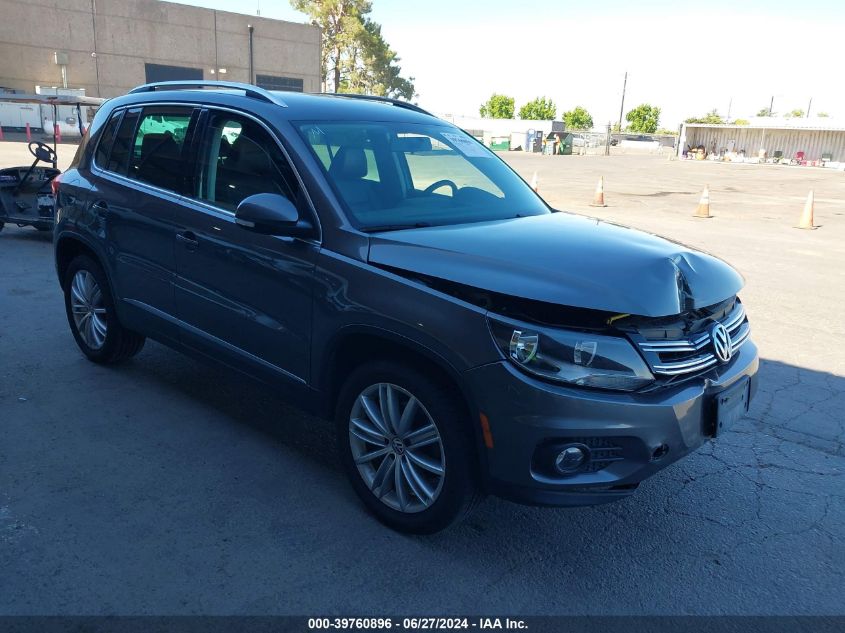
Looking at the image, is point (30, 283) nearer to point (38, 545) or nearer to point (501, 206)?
point (38, 545)

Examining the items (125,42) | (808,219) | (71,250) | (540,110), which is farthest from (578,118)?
(71,250)

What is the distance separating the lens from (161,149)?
445 cm

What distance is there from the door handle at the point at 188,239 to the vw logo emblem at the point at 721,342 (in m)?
2.73

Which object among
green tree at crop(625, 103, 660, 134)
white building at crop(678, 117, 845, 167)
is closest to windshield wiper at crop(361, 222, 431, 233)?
white building at crop(678, 117, 845, 167)

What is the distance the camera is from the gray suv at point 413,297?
2.74 metres

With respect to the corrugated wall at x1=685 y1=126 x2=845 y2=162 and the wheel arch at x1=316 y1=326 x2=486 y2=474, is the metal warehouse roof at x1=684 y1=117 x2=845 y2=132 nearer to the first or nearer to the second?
the corrugated wall at x1=685 y1=126 x2=845 y2=162

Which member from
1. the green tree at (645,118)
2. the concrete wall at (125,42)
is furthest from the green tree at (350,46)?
the green tree at (645,118)

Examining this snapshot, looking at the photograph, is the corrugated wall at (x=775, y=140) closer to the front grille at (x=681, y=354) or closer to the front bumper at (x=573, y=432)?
the front grille at (x=681, y=354)

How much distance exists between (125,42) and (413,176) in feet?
182

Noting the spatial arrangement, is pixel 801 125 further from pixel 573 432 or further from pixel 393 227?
pixel 573 432

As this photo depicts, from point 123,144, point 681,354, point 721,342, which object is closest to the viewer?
point 681,354

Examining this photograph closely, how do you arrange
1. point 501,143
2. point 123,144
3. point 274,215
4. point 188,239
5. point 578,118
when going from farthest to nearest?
point 578,118 → point 501,143 → point 123,144 → point 188,239 → point 274,215

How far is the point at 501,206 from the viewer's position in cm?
409

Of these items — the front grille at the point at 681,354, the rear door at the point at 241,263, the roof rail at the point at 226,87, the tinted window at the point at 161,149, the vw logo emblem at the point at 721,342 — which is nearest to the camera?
the front grille at the point at 681,354
